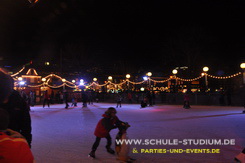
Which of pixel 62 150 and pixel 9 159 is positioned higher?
pixel 9 159

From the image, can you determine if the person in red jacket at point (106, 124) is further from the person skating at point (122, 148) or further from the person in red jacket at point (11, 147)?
the person in red jacket at point (11, 147)

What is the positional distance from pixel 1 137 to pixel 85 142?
17.2 ft

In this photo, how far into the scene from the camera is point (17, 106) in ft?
9.33

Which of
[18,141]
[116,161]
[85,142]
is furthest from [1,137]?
[85,142]

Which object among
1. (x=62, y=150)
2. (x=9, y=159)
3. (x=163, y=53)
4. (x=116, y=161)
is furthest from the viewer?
(x=163, y=53)

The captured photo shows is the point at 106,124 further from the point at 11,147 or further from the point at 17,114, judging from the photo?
the point at 11,147

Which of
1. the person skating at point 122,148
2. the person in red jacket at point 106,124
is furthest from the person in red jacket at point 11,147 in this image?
the person in red jacket at point 106,124

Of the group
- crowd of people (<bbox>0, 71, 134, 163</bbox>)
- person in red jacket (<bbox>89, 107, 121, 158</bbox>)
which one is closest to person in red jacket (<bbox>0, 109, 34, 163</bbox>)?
crowd of people (<bbox>0, 71, 134, 163</bbox>)

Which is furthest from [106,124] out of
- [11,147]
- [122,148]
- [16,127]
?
[11,147]

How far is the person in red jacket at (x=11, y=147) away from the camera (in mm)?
1389

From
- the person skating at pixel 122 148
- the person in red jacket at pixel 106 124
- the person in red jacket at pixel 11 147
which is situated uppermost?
the person in red jacket at pixel 11 147

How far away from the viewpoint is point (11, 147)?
1.41 meters

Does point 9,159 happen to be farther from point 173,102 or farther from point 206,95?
point 173,102

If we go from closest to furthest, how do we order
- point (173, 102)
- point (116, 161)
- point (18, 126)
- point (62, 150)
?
point (18, 126)
point (116, 161)
point (62, 150)
point (173, 102)
